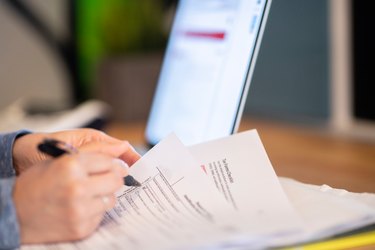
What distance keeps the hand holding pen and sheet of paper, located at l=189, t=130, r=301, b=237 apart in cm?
11

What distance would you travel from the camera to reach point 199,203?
20.1 inches

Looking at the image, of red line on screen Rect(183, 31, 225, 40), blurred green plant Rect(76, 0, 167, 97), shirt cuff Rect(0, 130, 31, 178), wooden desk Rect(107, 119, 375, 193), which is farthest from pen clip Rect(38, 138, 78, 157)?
blurred green plant Rect(76, 0, 167, 97)

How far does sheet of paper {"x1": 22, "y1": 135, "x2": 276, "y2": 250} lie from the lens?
0.44 m

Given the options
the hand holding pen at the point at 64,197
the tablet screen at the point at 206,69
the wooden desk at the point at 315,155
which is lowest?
the hand holding pen at the point at 64,197

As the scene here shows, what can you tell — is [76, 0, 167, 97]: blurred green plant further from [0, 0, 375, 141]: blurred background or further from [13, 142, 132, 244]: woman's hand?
[13, 142, 132, 244]: woman's hand

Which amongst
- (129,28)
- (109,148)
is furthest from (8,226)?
(129,28)

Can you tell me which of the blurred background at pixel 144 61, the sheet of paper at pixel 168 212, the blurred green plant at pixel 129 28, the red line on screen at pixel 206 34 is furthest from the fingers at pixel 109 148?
the blurred green plant at pixel 129 28

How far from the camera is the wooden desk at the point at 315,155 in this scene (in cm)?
80

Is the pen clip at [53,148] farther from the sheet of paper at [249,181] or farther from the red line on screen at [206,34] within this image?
the red line on screen at [206,34]

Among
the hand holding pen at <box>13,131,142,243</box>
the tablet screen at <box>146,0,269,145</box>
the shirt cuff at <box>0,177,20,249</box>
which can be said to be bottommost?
the shirt cuff at <box>0,177,20,249</box>

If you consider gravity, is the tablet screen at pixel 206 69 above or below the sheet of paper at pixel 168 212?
above

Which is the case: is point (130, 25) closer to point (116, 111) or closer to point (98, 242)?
point (116, 111)

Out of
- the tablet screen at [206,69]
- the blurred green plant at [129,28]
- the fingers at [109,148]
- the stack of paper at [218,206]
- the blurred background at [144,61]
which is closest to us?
the stack of paper at [218,206]

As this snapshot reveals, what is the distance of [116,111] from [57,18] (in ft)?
2.72
